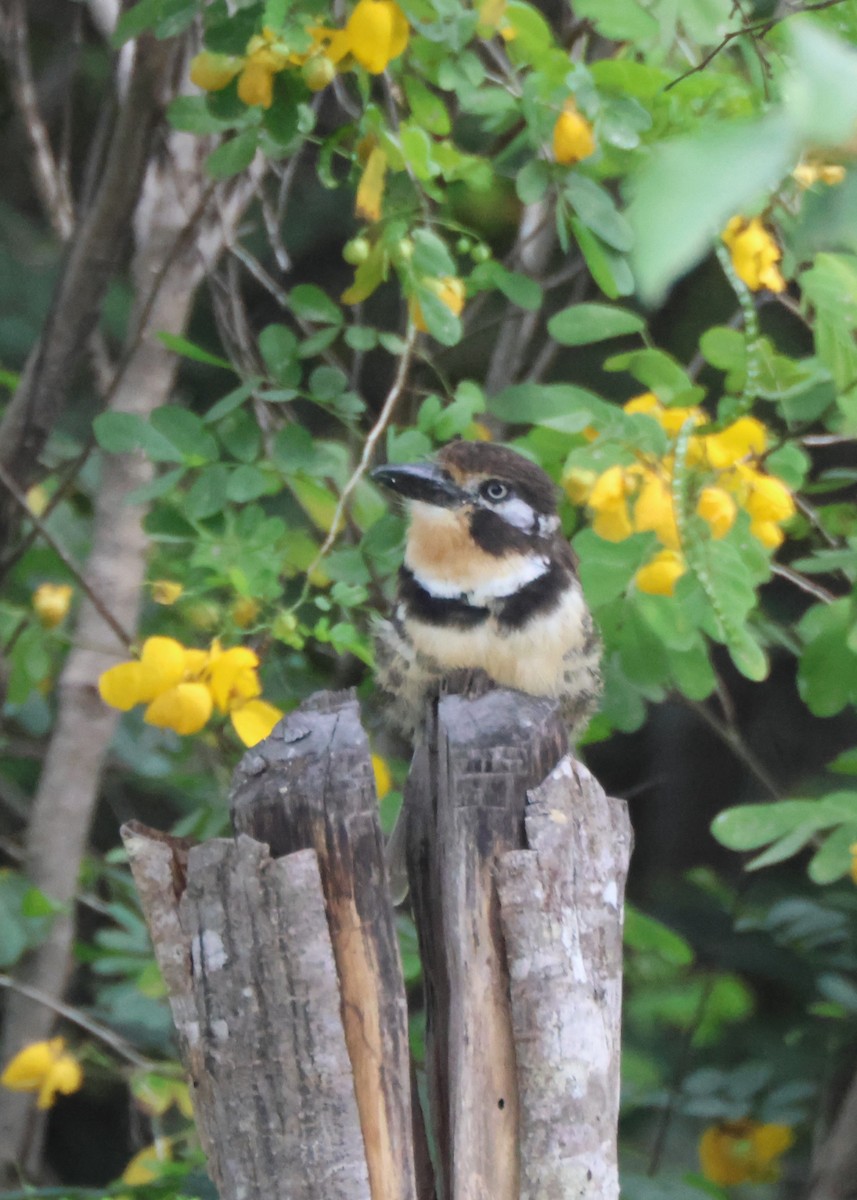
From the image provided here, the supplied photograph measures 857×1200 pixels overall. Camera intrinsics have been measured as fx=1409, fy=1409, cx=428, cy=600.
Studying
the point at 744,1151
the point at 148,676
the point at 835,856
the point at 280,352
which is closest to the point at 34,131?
the point at 280,352

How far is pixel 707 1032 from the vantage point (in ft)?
10.4

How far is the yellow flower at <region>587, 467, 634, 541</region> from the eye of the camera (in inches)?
74.7

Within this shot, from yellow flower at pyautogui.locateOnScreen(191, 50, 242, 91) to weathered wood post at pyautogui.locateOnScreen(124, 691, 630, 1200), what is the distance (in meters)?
1.01

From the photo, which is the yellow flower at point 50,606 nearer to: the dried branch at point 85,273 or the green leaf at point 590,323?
the dried branch at point 85,273

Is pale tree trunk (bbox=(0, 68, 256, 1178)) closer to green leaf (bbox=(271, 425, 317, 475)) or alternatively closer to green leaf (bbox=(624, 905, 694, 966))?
green leaf (bbox=(271, 425, 317, 475))

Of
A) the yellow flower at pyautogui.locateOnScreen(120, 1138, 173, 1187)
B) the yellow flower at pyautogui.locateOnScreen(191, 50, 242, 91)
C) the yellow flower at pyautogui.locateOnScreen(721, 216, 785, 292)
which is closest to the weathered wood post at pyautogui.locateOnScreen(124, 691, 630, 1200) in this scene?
the yellow flower at pyautogui.locateOnScreen(721, 216, 785, 292)

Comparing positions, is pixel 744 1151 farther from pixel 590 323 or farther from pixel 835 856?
pixel 590 323

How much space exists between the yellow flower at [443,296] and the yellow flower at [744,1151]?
1.79 meters

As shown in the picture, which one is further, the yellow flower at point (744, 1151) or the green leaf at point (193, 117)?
the yellow flower at point (744, 1151)

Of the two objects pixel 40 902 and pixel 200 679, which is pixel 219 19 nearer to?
pixel 200 679

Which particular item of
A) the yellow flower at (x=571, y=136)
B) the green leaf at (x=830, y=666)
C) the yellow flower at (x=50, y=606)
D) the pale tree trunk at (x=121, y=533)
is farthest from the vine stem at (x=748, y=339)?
the yellow flower at (x=50, y=606)

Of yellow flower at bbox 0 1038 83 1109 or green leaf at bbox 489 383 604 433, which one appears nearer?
green leaf at bbox 489 383 604 433

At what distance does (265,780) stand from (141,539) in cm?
151

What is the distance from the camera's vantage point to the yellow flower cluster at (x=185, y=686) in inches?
74.5
